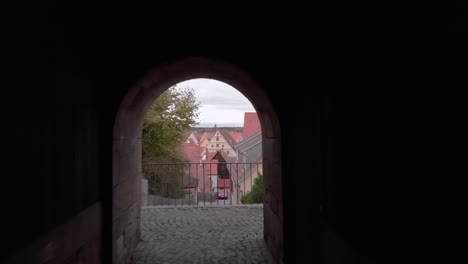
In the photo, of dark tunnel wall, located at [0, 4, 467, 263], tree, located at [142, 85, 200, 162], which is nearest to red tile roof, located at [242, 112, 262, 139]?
tree, located at [142, 85, 200, 162]

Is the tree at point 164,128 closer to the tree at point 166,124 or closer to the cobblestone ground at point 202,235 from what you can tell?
the tree at point 166,124

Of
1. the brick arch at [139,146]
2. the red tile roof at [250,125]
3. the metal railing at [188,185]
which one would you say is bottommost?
the metal railing at [188,185]

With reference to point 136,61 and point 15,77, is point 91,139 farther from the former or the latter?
point 15,77

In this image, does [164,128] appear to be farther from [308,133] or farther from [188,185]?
[308,133]

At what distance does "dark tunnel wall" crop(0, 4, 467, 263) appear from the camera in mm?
1586

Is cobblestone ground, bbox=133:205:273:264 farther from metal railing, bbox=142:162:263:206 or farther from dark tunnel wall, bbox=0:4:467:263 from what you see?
dark tunnel wall, bbox=0:4:467:263

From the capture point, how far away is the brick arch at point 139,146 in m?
4.65

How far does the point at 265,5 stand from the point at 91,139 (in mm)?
2707

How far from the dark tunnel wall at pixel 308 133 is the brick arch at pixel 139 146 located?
200mm

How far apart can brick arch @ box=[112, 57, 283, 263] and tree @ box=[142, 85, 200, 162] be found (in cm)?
1962

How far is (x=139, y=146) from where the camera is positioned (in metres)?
6.30

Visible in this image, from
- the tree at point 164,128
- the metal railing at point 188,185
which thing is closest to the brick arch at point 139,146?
the metal railing at point 188,185

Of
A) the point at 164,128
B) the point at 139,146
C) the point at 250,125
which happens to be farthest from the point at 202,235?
the point at 250,125

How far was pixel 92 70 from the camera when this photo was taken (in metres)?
4.13
